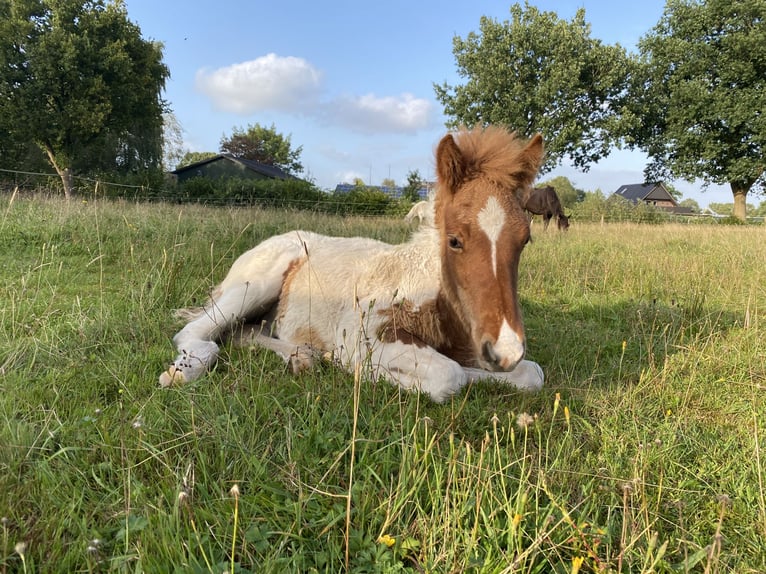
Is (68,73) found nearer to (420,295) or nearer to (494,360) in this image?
(420,295)

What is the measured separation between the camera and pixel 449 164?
2852mm

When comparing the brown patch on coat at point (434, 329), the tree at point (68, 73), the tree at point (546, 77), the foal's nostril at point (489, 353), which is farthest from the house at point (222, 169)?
the foal's nostril at point (489, 353)

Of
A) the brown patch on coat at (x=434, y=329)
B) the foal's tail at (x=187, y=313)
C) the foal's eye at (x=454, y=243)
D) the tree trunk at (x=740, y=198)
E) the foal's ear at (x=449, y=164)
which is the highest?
the tree trunk at (x=740, y=198)

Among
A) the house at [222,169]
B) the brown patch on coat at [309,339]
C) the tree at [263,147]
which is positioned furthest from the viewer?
the tree at [263,147]

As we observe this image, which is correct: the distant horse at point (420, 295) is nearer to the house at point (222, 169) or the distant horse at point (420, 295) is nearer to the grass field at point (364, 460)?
the grass field at point (364, 460)

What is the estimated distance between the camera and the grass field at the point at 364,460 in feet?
4.42

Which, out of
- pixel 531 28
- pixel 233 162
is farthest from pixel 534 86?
pixel 233 162

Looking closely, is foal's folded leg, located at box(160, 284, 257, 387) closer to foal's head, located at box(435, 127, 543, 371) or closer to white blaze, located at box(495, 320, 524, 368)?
foal's head, located at box(435, 127, 543, 371)

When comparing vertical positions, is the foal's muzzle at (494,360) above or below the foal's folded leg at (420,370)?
above

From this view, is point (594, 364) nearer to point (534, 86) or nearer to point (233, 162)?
point (534, 86)

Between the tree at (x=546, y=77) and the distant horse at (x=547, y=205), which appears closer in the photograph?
the distant horse at (x=547, y=205)

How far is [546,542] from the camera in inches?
53.3

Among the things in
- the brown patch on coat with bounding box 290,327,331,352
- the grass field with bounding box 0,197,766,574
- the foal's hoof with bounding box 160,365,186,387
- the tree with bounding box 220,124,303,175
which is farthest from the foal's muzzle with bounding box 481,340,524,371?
the tree with bounding box 220,124,303,175

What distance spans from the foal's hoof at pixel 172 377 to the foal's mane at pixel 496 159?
237 centimetres
